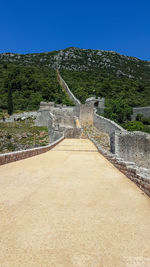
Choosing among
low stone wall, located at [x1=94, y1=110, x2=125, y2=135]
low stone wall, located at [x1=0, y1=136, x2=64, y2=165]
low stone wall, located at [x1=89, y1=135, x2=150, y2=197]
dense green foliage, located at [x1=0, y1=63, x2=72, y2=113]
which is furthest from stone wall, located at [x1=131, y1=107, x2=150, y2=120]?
low stone wall, located at [x1=89, y1=135, x2=150, y2=197]

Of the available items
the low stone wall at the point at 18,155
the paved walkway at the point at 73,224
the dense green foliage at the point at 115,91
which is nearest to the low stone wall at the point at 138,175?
the paved walkway at the point at 73,224

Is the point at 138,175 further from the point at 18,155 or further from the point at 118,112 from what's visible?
the point at 118,112

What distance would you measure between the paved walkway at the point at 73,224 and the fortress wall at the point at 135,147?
8064 mm

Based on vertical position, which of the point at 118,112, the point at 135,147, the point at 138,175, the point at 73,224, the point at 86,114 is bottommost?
the point at 135,147

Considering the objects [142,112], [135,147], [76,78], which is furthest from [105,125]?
[76,78]

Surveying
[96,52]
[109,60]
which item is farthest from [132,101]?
[96,52]

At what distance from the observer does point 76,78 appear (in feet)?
204

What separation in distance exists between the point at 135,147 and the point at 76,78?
54.4 metres

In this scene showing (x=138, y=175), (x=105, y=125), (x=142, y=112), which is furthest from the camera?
(x=142, y=112)

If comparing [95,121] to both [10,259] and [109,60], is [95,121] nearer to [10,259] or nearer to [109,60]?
[10,259]

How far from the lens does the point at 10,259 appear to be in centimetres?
169

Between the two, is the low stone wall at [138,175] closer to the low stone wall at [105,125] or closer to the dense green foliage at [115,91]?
the low stone wall at [105,125]

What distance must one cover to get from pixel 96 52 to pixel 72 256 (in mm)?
110298

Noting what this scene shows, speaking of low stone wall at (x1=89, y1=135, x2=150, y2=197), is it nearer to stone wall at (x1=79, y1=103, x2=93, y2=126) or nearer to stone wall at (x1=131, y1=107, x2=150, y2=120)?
stone wall at (x1=79, y1=103, x2=93, y2=126)
